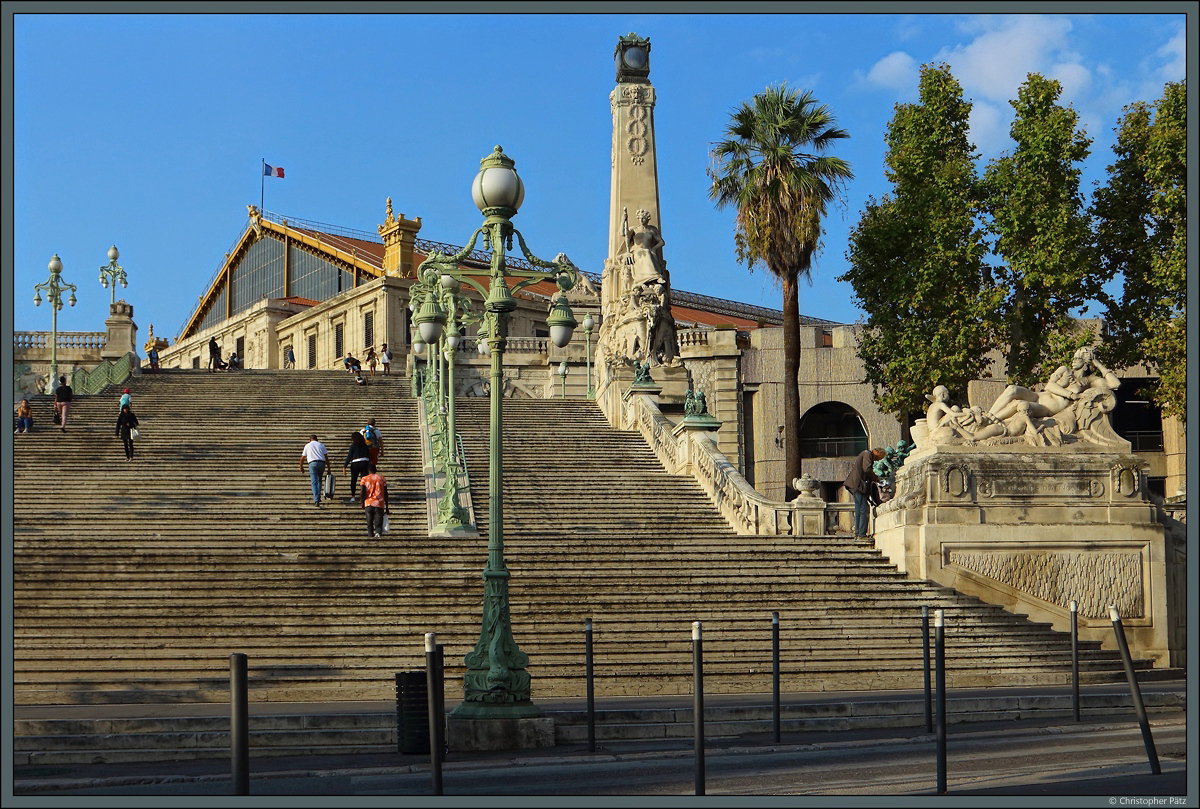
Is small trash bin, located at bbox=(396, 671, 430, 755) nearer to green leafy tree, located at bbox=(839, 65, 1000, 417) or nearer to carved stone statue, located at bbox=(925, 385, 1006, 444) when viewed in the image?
carved stone statue, located at bbox=(925, 385, 1006, 444)

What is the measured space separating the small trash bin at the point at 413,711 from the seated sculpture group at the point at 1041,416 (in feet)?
39.0

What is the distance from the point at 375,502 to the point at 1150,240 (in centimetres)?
1950

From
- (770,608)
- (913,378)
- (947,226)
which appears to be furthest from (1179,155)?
(770,608)

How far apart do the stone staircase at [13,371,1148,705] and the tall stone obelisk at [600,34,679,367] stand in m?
12.7

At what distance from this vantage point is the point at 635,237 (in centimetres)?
4178

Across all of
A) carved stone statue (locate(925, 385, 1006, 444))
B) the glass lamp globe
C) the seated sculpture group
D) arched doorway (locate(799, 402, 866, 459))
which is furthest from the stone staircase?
arched doorway (locate(799, 402, 866, 459))

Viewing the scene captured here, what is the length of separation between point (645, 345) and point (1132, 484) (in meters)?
18.2

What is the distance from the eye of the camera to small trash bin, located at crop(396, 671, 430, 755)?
1309cm

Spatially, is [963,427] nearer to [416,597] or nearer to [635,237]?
[416,597]

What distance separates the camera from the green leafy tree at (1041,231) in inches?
1336

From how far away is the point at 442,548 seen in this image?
21.8 meters

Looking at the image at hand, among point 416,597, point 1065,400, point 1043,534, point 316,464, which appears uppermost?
point 1065,400

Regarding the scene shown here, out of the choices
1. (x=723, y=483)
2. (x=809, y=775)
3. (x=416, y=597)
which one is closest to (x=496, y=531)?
(x=809, y=775)

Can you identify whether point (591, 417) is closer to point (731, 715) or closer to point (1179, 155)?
point (1179, 155)
